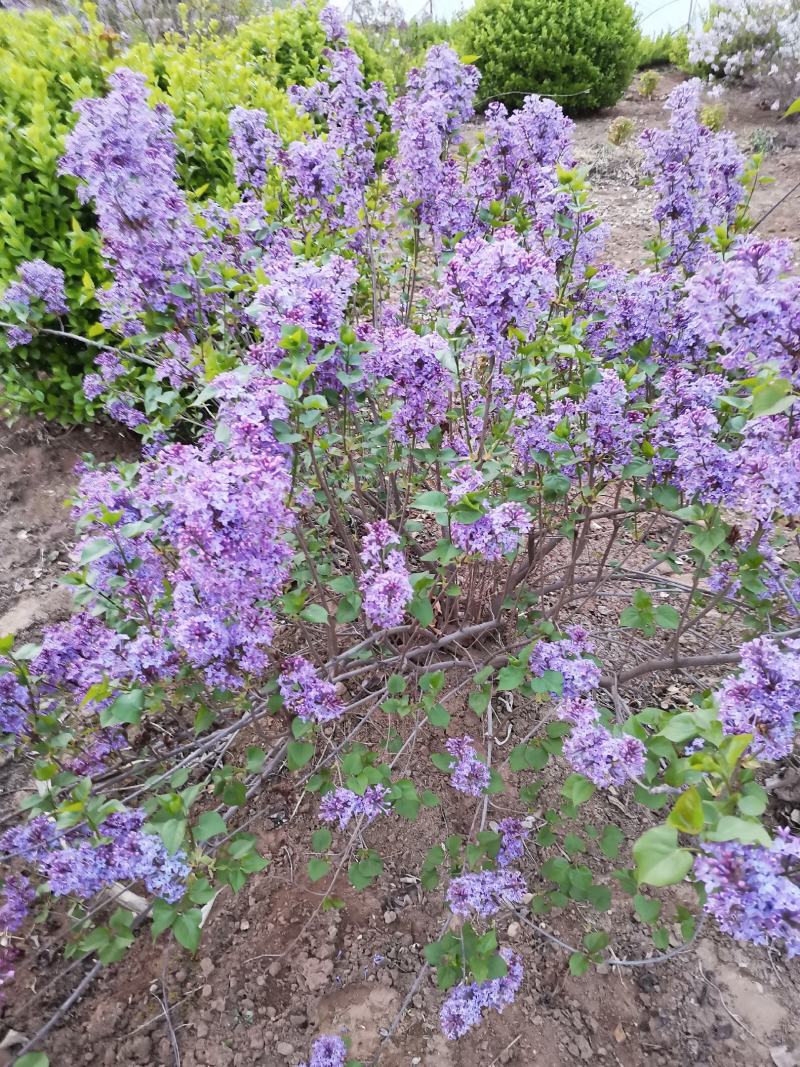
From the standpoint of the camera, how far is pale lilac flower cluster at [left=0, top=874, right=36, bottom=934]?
181 centimetres

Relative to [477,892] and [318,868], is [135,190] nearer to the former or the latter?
[318,868]

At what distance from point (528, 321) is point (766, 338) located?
523mm

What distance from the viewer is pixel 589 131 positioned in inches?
418

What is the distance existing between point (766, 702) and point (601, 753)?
0.40 metres

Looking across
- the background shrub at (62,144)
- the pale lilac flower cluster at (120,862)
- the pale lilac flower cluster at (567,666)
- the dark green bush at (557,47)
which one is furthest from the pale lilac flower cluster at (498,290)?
the dark green bush at (557,47)

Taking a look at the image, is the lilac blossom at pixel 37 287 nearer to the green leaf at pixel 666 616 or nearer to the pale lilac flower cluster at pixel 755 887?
the green leaf at pixel 666 616

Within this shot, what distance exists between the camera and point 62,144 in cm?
350

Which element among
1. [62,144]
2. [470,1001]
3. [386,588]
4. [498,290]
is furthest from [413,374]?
[62,144]

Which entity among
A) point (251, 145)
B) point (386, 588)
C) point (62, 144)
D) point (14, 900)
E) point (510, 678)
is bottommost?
point (14, 900)

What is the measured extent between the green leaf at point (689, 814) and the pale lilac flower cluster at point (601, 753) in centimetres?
49

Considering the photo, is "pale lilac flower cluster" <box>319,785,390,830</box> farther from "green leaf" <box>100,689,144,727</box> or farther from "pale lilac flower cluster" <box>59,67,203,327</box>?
"pale lilac flower cluster" <box>59,67,203,327</box>

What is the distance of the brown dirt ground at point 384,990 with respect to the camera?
193 centimetres

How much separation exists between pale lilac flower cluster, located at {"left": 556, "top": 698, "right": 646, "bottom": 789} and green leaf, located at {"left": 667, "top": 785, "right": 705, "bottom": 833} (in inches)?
19.5

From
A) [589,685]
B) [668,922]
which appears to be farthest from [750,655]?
[668,922]
